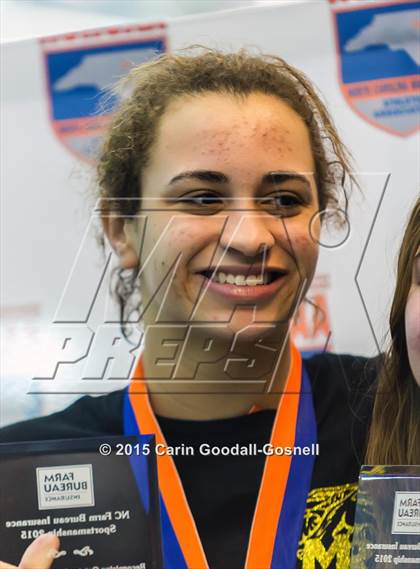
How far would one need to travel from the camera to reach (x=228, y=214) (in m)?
1.25

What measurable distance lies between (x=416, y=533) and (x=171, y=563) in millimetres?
430

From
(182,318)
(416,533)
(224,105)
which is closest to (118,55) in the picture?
(224,105)

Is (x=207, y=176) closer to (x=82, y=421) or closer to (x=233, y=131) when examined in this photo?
(x=233, y=131)

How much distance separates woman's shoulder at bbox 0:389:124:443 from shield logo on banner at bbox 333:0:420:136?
716mm

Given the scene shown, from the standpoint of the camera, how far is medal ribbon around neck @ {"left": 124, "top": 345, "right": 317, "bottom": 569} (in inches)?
49.0

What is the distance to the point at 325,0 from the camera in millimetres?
1325

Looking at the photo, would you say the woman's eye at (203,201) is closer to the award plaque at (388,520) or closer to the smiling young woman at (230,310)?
the smiling young woman at (230,310)

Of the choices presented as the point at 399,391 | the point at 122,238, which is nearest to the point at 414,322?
the point at 399,391

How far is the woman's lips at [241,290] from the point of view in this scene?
127 centimetres

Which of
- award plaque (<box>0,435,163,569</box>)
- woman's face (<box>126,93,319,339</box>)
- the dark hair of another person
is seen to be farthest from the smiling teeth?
award plaque (<box>0,435,163,569</box>)

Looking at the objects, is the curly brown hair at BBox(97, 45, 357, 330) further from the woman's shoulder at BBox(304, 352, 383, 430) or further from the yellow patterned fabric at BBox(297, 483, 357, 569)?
the yellow patterned fabric at BBox(297, 483, 357, 569)

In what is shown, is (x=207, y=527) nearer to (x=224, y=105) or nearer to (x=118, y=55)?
(x=224, y=105)

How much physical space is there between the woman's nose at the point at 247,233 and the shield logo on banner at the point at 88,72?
314 millimetres

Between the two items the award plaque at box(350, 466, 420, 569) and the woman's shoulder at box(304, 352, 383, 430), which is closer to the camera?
the award plaque at box(350, 466, 420, 569)
